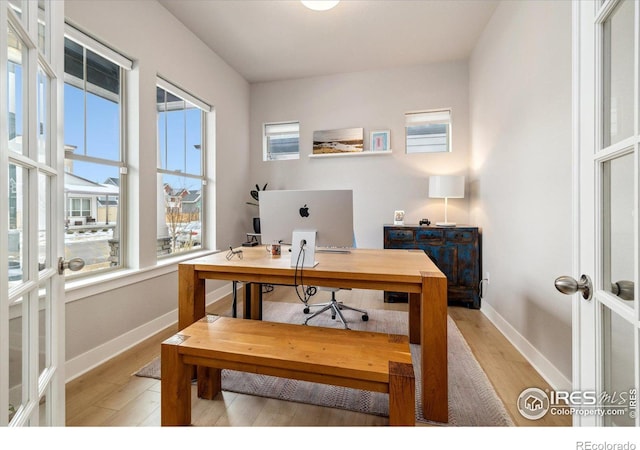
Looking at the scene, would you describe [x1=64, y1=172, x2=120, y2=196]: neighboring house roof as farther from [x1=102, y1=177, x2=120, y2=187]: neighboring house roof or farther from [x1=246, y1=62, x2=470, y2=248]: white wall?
[x1=246, y1=62, x2=470, y2=248]: white wall

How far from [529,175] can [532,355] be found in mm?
1291

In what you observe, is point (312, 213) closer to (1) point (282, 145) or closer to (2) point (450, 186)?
(2) point (450, 186)

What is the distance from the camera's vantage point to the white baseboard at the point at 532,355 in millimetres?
1672

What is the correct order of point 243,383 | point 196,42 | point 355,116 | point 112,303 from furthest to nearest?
point 355,116 → point 196,42 → point 112,303 → point 243,383

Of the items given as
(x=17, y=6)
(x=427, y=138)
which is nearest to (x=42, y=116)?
(x=17, y=6)

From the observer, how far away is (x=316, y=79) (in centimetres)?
409

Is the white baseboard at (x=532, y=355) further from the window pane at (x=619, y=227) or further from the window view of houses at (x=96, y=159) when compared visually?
the window view of houses at (x=96, y=159)

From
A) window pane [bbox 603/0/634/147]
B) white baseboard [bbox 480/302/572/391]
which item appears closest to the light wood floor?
white baseboard [bbox 480/302/572/391]

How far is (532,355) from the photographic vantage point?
1980 mm

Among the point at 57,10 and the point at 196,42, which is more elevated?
the point at 196,42
